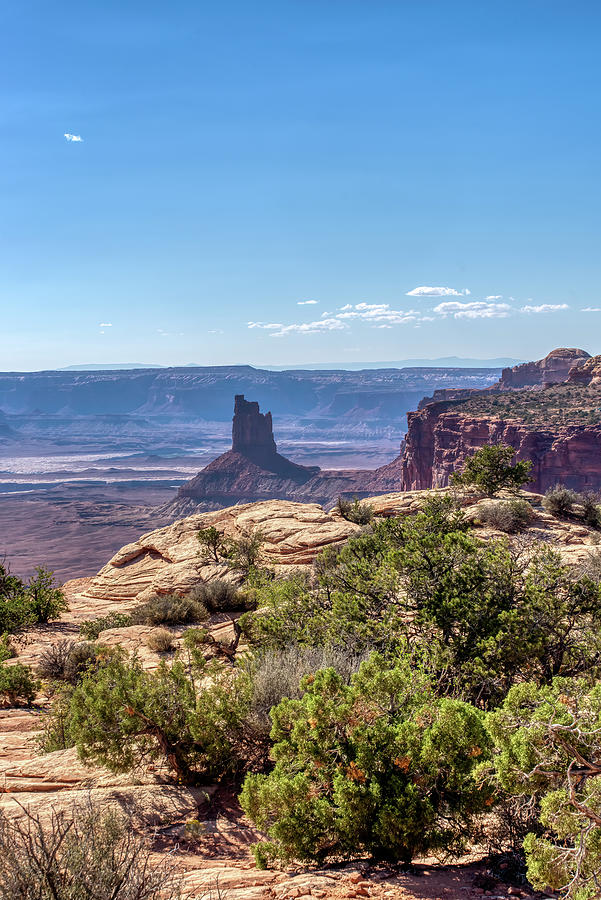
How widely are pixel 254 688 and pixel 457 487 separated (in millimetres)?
16513

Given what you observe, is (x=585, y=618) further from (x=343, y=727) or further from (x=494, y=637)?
(x=343, y=727)

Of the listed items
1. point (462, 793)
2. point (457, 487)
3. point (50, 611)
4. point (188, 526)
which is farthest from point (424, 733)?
point (188, 526)

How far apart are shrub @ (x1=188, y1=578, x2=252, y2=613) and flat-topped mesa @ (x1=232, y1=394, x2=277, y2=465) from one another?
102 m

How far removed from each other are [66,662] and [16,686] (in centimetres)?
130

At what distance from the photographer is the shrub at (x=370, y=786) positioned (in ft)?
12.8

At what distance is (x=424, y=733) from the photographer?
4.12 meters

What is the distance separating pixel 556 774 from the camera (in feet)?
10.7

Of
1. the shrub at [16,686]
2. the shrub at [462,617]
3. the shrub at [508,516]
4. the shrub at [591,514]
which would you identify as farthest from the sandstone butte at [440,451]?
the shrub at [16,686]

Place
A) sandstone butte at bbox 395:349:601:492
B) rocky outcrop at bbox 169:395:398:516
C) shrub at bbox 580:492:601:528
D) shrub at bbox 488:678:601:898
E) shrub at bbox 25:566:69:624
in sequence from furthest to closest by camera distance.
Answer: rocky outcrop at bbox 169:395:398:516, sandstone butte at bbox 395:349:601:492, shrub at bbox 580:492:601:528, shrub at bbox 25:566:69:624, shrub at bbox 488:678:601:898

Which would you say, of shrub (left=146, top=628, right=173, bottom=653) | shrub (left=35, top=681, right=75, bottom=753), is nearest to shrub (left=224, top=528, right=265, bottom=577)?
shrub (left=146, top=628, right=173, bottom=653)

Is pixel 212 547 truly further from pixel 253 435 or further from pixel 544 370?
pixel 544 370

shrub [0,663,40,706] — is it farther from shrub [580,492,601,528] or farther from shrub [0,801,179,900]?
shrub [580,492,601,528]

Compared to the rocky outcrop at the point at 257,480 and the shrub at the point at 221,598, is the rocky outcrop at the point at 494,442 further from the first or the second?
the shrub at the point at 221,598

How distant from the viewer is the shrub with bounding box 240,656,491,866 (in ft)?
12.8
